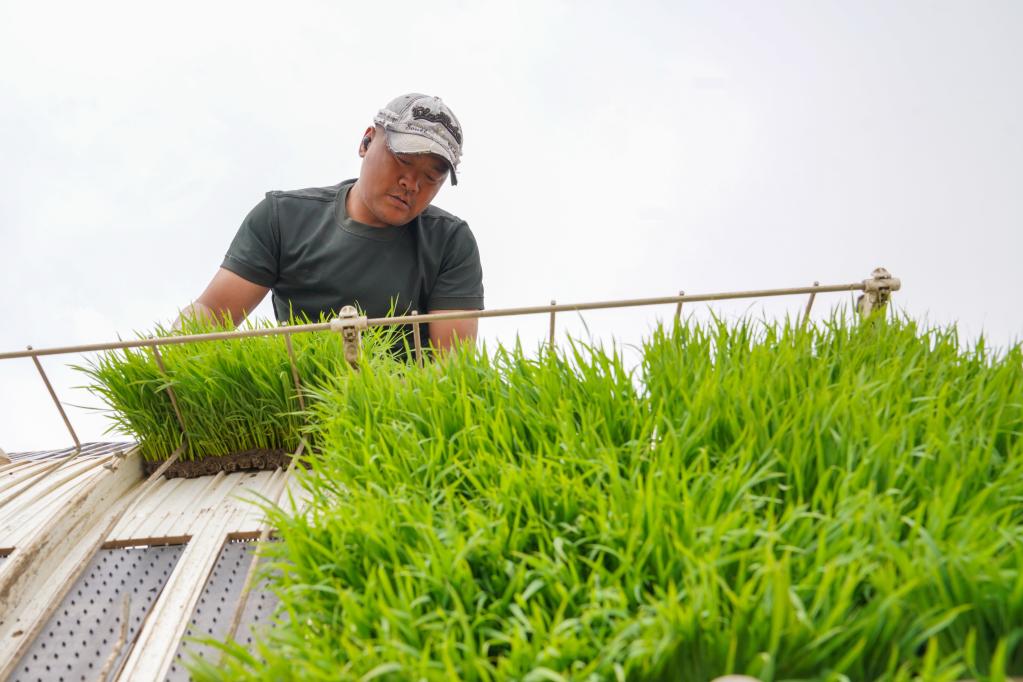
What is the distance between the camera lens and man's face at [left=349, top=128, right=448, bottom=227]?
238 cm

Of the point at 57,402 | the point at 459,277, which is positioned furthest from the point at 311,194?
the point at 57,402

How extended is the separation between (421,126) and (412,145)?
8 cm

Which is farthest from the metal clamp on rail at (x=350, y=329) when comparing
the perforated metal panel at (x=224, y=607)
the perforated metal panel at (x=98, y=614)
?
the perforated metal panel at (x=98, y=614)

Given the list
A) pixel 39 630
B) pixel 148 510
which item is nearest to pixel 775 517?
pixel 39 630

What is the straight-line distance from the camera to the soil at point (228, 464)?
1811 millimetres

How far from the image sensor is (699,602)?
677mm

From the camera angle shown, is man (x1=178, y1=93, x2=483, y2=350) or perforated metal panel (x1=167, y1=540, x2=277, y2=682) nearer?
perforated metal panel (x1=167, y1=540, x2=277, y2=682)

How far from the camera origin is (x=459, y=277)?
111 inches

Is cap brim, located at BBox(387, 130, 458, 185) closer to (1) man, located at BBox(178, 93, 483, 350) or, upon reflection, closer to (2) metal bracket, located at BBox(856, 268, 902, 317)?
(1) man, located at BBox(178, 93, 483, 350)

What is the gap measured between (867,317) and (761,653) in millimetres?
1056

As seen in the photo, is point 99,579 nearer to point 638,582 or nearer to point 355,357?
point 355,357

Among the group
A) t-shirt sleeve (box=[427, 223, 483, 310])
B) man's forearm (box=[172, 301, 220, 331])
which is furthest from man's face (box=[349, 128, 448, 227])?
man's forearm (box=[172, 301, 220, 331])

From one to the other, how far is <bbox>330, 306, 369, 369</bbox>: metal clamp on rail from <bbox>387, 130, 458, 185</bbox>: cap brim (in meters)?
0.94

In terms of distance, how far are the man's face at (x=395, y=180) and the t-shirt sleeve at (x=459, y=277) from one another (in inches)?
11.7
